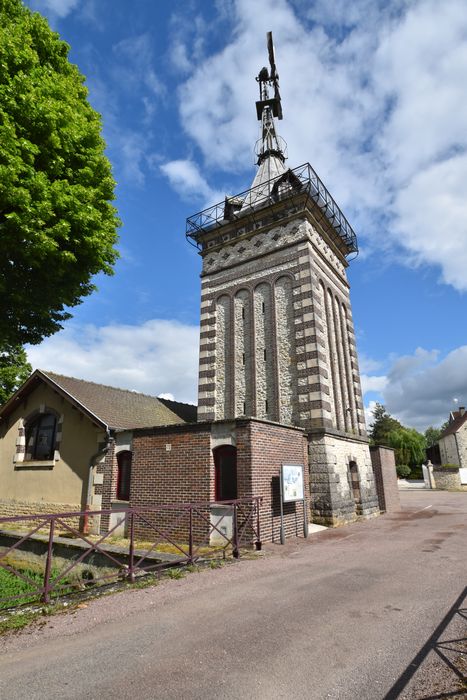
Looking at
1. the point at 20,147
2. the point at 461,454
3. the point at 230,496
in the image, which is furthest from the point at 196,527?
the point at 461,454

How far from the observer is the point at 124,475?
1285 cm

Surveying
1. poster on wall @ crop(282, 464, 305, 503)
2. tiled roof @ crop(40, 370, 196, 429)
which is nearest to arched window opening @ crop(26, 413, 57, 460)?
tiled roof @ crop(40, 370, 196, 429)

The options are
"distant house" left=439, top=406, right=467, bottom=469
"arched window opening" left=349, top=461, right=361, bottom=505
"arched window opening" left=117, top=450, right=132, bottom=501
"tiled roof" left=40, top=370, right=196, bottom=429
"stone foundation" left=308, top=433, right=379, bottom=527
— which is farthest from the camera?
"distant house" left=439, top=406, right=467, bottom=469

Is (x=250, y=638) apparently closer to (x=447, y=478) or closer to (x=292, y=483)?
(x=292, y=483)

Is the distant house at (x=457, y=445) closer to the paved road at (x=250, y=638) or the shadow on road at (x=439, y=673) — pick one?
the paved road at (x=250, y=638)

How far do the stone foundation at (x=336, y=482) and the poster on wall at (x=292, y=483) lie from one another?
2.74 m

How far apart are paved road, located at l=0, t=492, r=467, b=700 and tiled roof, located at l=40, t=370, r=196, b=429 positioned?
25.3ft

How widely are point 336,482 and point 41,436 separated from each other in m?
11.5

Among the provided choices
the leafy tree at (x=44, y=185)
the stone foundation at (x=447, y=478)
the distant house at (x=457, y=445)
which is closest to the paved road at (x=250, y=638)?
the leafy tree at (x=44, y=185)

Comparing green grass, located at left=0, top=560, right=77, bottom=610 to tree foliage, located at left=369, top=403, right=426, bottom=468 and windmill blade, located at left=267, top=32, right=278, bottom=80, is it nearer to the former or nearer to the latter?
windmill blade, located at left=267, top=32, right=278, bottom=80

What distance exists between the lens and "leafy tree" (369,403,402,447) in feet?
171

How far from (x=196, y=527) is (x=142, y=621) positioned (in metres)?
5.75

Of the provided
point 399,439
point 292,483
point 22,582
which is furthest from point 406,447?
point 22,582

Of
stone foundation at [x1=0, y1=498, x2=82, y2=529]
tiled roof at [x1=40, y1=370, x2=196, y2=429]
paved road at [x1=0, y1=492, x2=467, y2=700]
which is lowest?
paved road at [x1=0, y1=492, x2=467, y2=700]
